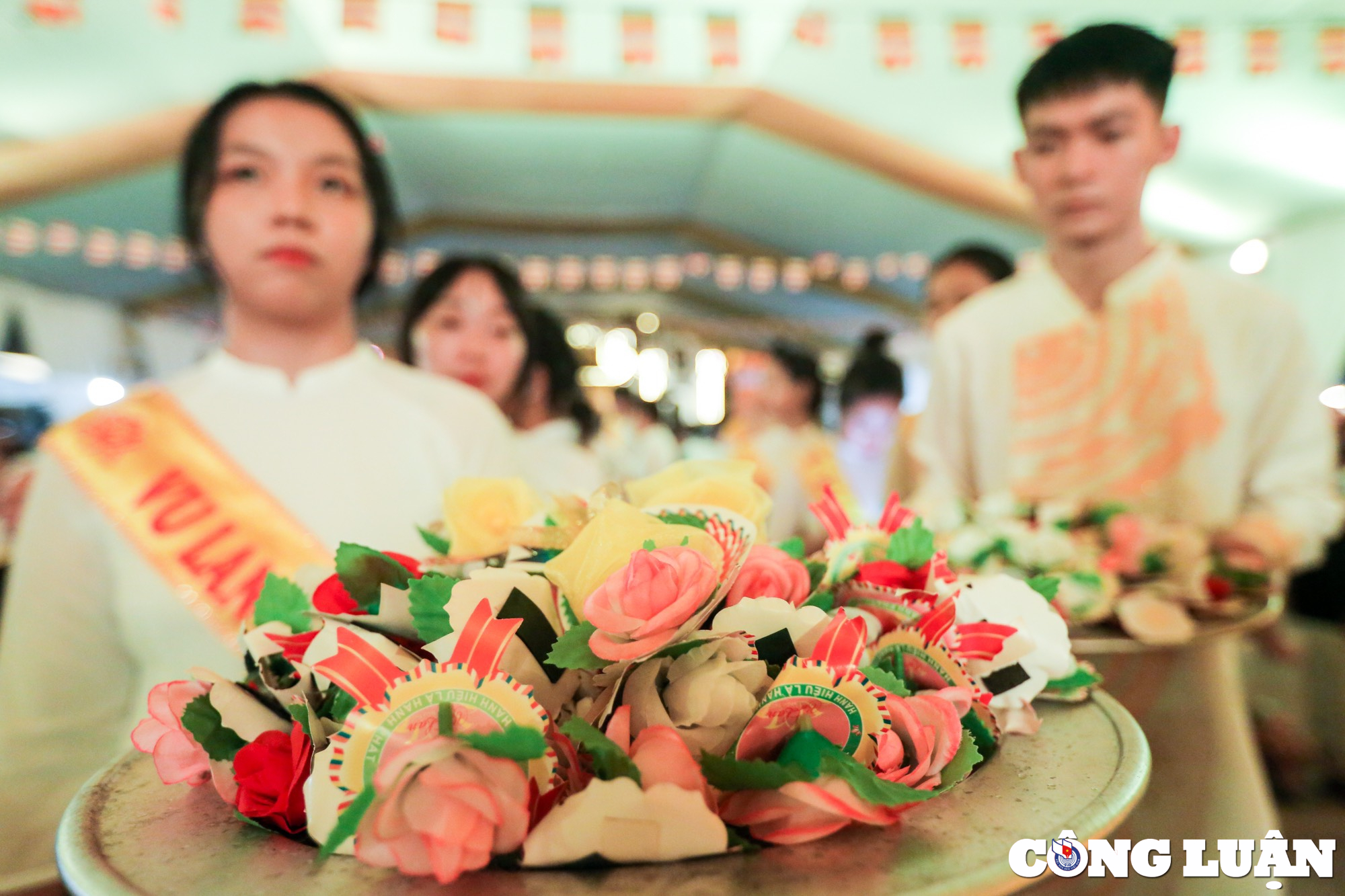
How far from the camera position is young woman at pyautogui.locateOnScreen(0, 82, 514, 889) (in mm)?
1010

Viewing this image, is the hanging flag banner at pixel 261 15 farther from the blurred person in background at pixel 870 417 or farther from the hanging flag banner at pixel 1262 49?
the hanging flag banner at pixel 1262 49

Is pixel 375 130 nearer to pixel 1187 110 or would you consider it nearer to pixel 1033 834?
pixel 1187 110

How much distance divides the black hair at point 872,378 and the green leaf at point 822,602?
9.58 feet

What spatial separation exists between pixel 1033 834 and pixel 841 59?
4675 mm

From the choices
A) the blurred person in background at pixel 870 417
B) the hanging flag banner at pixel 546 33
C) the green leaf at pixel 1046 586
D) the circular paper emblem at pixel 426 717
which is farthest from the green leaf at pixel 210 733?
the hanging flag banner at pixel 546 33

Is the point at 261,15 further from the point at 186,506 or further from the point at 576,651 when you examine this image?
the point at 576,651

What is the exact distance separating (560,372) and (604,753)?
6.97ft

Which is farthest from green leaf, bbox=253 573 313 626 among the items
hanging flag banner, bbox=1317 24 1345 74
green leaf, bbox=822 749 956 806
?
hanging flag banner, bbox=1317 24 1345 74

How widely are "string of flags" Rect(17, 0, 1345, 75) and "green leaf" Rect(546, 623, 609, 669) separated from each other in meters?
3.62

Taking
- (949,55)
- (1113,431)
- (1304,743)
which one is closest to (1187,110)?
(949,55)

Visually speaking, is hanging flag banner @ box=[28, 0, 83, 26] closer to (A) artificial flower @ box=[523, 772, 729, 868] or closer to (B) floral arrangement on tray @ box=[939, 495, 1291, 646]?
(B) floral arrangement on tray @ box=[939, 495, 1291, 646]

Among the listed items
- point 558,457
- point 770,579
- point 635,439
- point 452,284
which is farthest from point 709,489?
point 635,439

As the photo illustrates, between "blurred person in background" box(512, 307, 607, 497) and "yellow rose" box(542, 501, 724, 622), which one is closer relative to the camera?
"yellow rose" box(542, 501, 724, 622)

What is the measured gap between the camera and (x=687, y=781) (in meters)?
0.37
